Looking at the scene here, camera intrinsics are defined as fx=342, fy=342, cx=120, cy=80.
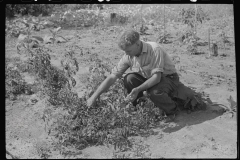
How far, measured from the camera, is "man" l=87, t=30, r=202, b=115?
12.9ft

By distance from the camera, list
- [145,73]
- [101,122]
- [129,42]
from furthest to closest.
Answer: [145,73]
[101,122]
[129,42]

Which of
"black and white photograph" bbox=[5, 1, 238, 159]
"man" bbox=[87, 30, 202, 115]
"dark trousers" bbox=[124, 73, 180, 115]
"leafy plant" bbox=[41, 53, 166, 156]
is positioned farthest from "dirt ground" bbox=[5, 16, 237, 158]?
"man" bbox=[87, 30, 202, 115]

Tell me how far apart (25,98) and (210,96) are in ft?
8.62

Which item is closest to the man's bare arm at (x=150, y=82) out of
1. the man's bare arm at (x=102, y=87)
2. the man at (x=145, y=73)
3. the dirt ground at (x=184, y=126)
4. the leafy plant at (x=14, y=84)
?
the man at (x=145, y=73)

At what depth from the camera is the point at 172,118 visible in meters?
4.24

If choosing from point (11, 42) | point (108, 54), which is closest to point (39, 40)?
point (11, 42)

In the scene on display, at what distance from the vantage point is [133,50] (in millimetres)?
3920

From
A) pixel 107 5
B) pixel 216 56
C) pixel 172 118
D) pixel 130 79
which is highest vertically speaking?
pixel 107 5

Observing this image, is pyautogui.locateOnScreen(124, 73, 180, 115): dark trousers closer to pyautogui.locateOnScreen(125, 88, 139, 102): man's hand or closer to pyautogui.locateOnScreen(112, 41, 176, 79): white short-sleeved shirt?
pyautogui.locateOnScreen(112, 41, 176, 79): white short-sleeved shirt

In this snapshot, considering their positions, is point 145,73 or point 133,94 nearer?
point 133,94

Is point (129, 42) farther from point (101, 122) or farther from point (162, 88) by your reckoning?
point (101, 122)

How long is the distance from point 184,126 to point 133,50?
3.61ft

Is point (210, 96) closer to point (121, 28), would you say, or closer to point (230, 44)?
point (230, 44)

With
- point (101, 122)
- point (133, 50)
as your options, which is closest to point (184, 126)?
point (101, 122)
